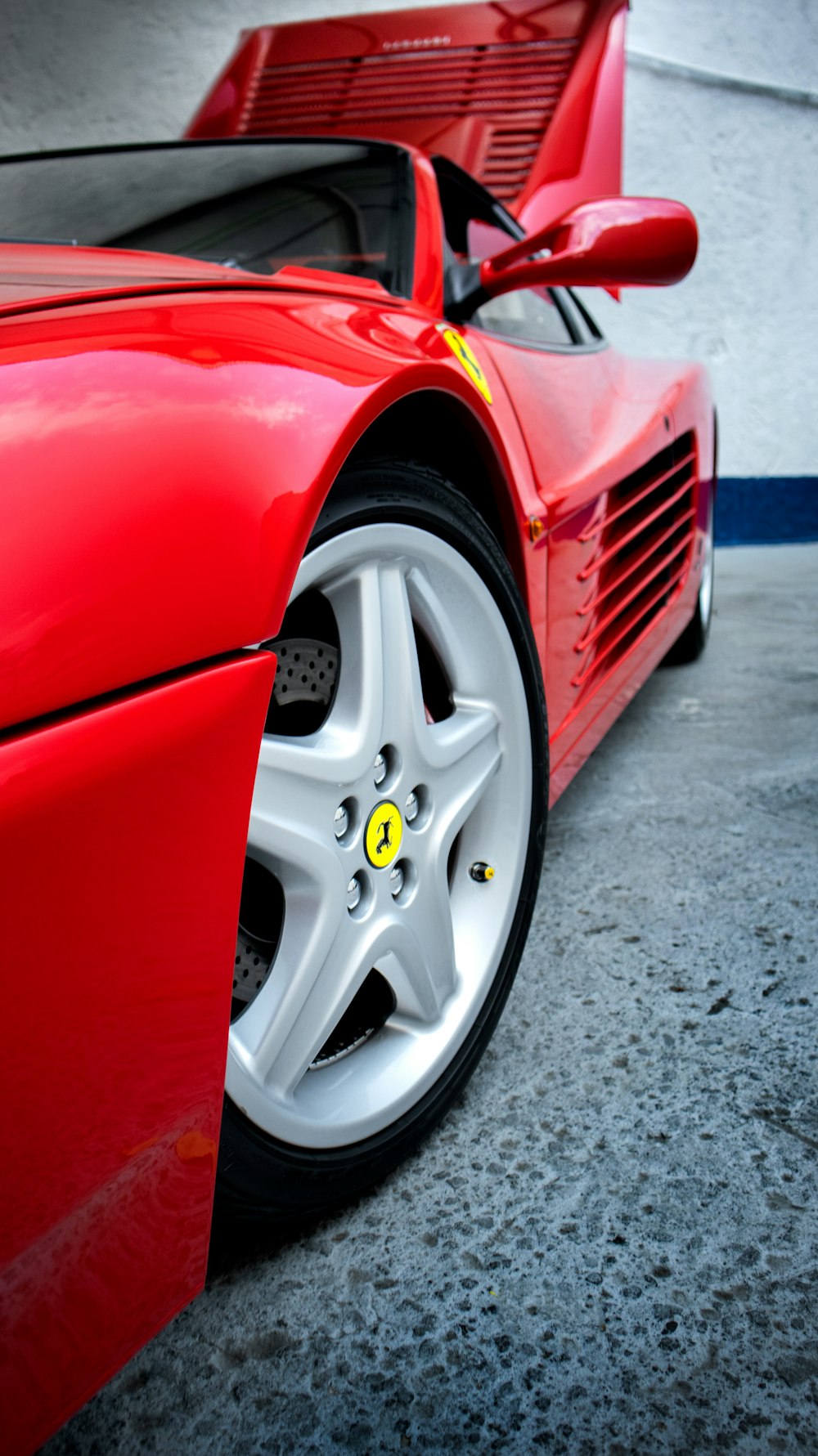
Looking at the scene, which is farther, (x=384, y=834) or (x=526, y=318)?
(x=526, y=318)

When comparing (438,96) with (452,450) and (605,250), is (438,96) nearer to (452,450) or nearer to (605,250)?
(605,250)

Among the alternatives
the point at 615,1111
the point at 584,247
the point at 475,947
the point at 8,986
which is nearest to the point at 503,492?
the point at 584,247

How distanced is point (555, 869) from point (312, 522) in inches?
41.0

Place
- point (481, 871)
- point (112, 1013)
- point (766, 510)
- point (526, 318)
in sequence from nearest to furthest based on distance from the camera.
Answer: point (112, 1013)
point (481, 871)
point (526, 318)
point (766, 510)

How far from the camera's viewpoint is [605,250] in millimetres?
1267

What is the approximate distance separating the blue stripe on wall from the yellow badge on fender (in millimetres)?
4488

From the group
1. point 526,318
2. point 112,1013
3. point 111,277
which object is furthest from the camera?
point 526,318

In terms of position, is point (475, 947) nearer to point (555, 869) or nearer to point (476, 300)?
point (555, 869)

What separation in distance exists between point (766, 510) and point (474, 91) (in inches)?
135

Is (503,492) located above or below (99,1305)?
above

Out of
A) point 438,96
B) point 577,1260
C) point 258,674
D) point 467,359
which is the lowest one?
point 577,1260

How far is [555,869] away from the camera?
5.26 ft

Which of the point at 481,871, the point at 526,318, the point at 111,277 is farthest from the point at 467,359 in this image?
the point at 526,318

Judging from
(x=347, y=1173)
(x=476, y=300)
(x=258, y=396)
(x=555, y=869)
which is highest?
(x=476, y=300)
